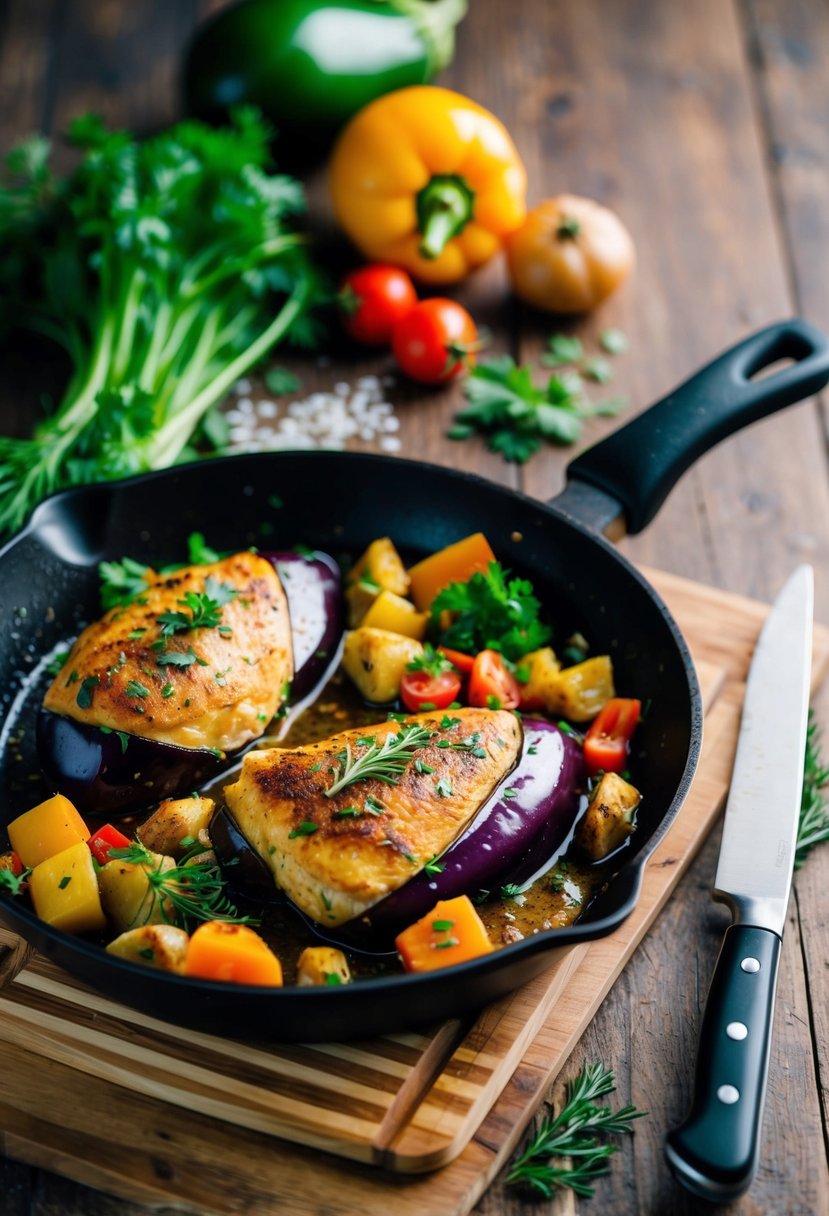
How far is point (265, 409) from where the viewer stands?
449cm

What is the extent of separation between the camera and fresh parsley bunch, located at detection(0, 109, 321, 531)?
4227 mm

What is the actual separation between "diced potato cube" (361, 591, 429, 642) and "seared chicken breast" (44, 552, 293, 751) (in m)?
0.26

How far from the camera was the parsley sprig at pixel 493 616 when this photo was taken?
3.23m

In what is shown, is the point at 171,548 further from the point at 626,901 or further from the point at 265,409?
the point at 626,901

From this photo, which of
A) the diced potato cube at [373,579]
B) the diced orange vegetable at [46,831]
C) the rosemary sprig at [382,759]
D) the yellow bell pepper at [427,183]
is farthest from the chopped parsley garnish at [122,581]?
the yellow bell pepper at [427,183]

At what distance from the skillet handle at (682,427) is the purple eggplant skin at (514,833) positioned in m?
0.83

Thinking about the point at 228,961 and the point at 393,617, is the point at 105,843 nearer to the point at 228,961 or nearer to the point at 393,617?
the point at 228,961

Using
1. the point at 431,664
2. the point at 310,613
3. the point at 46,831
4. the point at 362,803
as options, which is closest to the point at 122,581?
the point at 310,613

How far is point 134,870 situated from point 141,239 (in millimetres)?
2516

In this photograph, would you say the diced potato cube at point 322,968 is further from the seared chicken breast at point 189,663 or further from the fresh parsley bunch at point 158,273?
the fresh parsley bunch at point 158,273

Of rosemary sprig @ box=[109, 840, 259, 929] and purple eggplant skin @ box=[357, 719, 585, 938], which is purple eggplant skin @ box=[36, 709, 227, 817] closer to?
rosemary sprig @ box=[109, 840, 259, 929]

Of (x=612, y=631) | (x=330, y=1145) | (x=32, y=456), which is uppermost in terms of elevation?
(x=32, y=456)

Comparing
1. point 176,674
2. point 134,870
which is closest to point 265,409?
point 176,674

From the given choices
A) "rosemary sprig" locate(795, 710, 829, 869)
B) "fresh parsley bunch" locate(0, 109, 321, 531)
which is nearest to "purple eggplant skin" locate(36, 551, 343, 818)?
"fresh parsley bunch" locate(0, 109, 321, 531)
